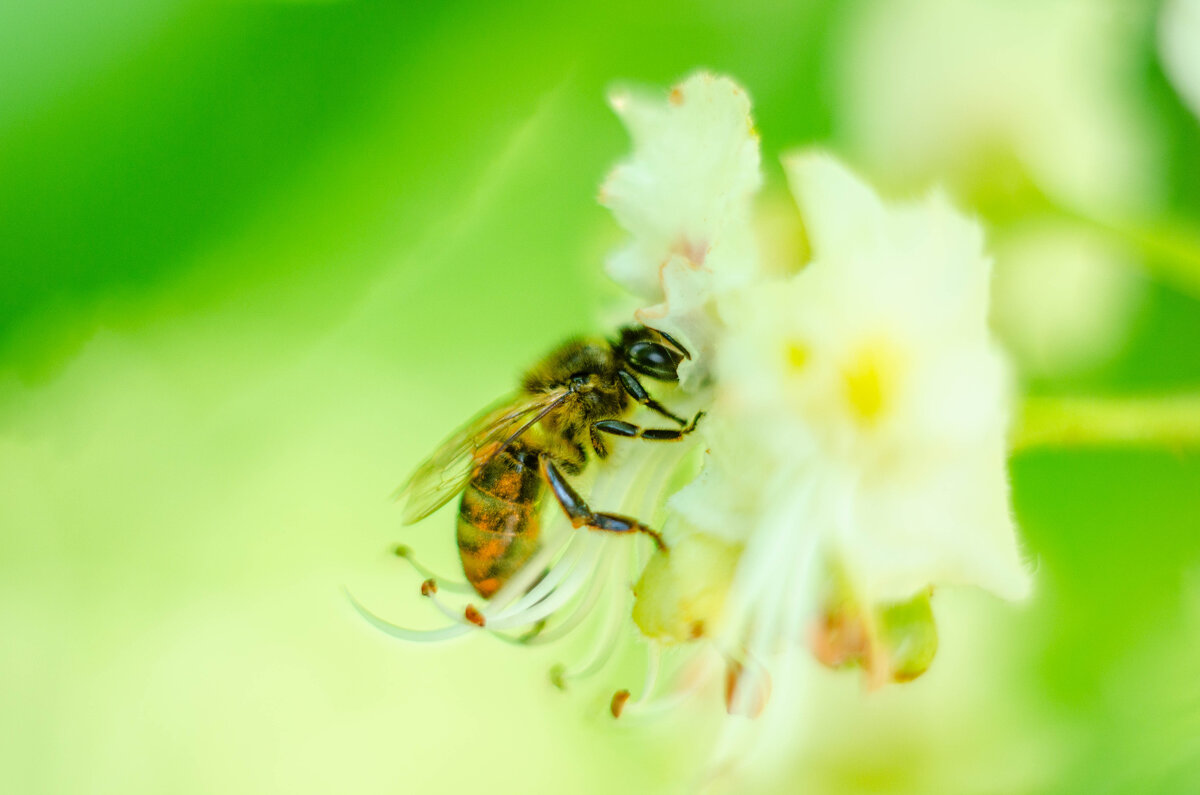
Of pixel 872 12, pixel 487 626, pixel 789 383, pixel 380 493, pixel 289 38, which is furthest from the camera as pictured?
pixel 380 493

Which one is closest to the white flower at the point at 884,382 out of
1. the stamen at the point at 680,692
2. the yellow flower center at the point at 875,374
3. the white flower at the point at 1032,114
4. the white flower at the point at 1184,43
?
the yellow flower center at the point at 875,374

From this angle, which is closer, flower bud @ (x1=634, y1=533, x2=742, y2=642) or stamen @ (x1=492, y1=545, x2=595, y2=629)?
flower bud @ (x1=634, y1=533, x2=742, y2=642)

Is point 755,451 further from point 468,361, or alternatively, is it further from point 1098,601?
point 468,361

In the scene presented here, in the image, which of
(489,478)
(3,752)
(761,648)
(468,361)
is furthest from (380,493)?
(761,648)

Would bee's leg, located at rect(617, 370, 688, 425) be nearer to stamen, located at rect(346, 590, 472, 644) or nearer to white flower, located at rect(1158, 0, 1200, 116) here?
stamen, located at rect(346, 590, 472, 644)

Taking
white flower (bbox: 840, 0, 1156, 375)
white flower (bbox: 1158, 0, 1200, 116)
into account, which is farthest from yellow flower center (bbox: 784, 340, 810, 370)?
white flower (bbox: 840, 0, 1156, 375)

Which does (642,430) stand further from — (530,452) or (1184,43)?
(1184,43)

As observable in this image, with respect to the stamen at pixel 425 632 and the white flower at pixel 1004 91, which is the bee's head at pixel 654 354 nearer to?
the stamen at pixel 425 632

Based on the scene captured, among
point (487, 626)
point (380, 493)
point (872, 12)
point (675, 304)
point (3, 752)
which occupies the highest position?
point (872, 12)
